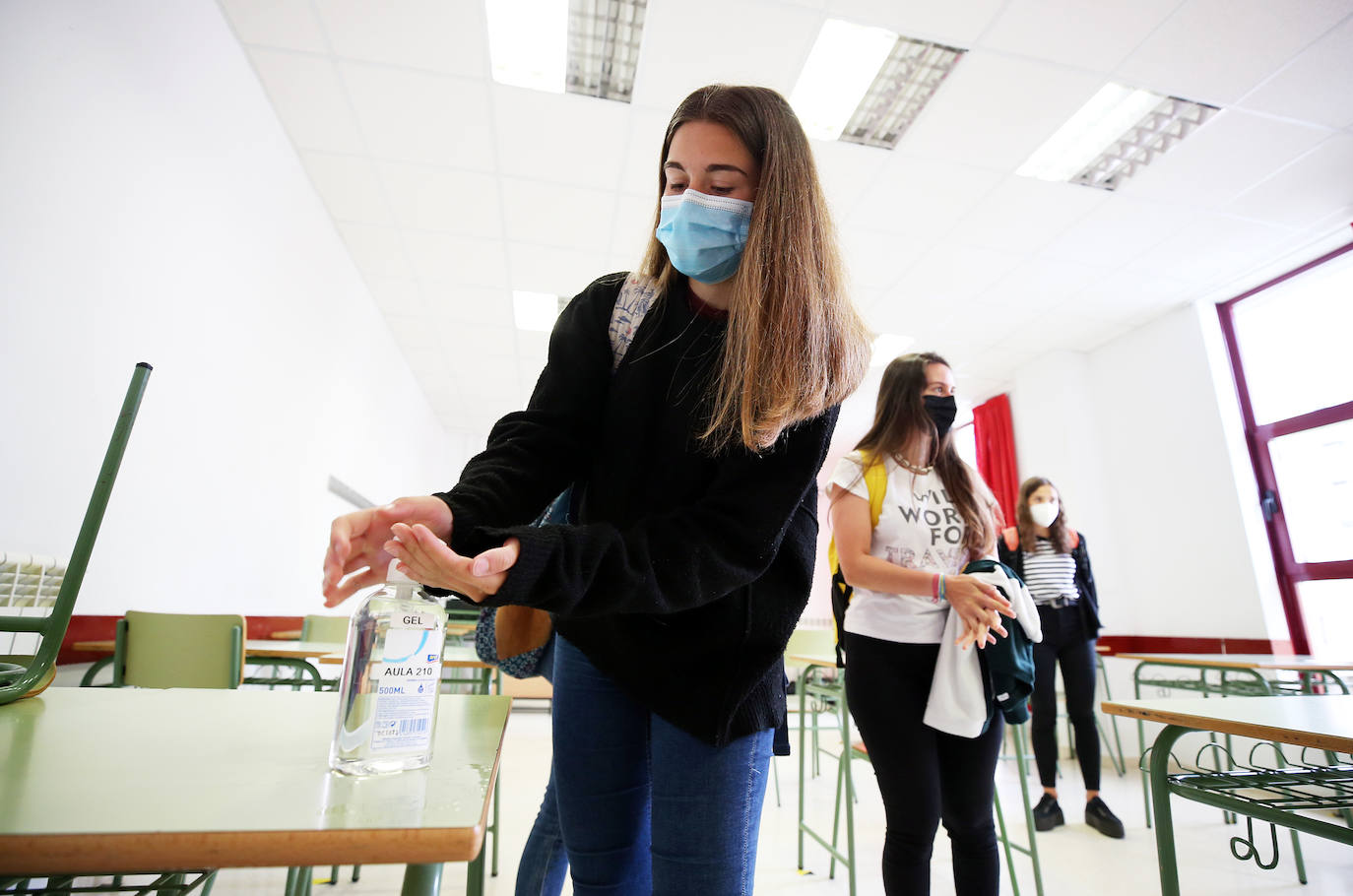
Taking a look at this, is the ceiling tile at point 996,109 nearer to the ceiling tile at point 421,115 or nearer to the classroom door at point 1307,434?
the ceiling tile at point 421,115

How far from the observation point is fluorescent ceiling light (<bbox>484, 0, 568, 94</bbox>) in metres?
2.67

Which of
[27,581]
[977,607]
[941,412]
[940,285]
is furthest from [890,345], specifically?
[27,581]

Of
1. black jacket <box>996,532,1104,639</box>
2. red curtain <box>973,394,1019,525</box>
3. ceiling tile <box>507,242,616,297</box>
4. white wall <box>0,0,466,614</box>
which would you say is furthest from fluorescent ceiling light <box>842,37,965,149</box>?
red curtain <box>973,394,1019,525</box>

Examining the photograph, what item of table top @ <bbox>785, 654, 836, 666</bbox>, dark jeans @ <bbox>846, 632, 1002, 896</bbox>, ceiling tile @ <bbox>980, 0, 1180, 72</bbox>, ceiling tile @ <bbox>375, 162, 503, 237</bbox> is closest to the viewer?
dark jeans @ <bbox>846, 632, 1002, 896</bbox>

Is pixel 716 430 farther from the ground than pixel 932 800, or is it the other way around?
pixel 716 430

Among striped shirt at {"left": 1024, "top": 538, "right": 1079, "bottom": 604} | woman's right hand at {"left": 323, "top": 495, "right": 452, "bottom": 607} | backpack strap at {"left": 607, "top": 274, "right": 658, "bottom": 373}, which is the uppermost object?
backpack strap at {"left": 607, "top": 274, "right": 658, "bottom": 373}

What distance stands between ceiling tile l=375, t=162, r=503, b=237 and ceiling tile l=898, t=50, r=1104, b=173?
7.10ft

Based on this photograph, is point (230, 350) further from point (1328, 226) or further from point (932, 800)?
point (1328, 226)

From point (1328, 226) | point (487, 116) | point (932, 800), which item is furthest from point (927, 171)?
point (932, 800)

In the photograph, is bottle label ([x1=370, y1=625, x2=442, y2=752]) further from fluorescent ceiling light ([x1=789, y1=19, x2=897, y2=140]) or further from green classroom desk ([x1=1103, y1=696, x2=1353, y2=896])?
fluorescent ceiling light ([x1=789, y1=19, x2=897, y2=140])

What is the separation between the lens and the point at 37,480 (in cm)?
188

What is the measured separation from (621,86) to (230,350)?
2035mm

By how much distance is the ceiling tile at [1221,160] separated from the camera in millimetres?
3170

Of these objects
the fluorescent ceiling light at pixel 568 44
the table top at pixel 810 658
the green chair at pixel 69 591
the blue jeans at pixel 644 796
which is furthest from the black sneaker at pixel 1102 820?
the fluorescent ceiling light at pixel 568 44
